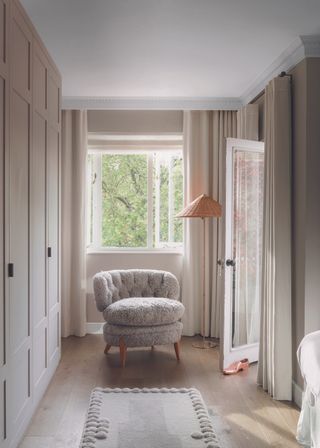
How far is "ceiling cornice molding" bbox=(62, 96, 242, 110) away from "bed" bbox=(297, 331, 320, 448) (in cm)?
318

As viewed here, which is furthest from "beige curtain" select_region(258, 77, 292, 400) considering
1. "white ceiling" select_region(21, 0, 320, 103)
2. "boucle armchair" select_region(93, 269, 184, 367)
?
"boucle armchair" select_region(93, 269, 184, 367)

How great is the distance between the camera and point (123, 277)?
4906mm

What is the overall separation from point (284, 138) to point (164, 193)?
230cm

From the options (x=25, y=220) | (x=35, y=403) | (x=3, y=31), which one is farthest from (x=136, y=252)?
(x=3, y=31)

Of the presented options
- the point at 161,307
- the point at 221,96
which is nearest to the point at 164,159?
the point at 221,96

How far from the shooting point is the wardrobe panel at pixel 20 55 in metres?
2.71

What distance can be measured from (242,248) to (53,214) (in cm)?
166

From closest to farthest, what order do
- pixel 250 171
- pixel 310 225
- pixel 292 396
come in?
pixel 310 225 < pixel 292 396 < pixel 250 171

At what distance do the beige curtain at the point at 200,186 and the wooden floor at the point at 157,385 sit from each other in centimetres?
46

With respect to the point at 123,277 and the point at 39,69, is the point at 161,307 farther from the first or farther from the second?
the point at 39,69

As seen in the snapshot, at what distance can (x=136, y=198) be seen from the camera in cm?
568

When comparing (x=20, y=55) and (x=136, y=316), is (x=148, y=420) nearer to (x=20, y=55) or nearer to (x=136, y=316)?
(x=136, y=316)

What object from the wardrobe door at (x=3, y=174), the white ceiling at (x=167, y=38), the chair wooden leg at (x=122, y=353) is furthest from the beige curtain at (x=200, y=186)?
the wardrobe door at (x=3, y=174)

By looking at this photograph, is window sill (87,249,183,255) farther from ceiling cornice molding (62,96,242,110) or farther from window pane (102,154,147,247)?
ceiling cornice molding (62,96,242,110)
